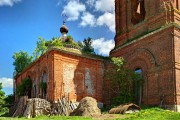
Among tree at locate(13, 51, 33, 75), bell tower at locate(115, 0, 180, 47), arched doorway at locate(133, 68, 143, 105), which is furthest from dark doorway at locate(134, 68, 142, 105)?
tree at locate(13, 51, 33, 75)

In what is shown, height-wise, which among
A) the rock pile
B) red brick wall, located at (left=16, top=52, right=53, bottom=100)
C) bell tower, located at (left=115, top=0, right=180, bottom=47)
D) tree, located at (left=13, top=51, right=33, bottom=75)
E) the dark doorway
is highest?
bell tower, located at (left=115, top=0, right=180, bottom=47)

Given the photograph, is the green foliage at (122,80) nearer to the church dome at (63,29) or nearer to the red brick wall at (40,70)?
the red brick wall at (40,70)

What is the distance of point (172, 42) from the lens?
18.8 meters

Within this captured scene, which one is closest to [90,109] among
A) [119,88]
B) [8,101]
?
[119,88]

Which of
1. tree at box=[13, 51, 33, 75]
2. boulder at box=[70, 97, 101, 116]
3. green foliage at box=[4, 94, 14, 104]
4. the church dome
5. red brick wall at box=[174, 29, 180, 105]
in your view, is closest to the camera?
boulder at box=[70, 97, 101, 116]

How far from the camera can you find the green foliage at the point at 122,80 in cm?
2080

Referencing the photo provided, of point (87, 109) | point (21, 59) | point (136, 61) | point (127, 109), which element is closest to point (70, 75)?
point (87, 109)

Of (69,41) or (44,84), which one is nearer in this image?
(44,84)

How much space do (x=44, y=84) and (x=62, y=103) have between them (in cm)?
352

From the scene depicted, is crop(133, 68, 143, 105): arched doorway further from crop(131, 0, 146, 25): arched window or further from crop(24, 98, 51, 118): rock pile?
crop(24, 98, 51, 118): rock pile

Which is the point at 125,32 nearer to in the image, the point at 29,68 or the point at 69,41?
the point at 69,41

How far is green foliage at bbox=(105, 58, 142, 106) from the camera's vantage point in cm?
2080

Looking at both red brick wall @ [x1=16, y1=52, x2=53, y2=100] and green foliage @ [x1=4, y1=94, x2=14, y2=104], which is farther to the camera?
green foliage @ [x1=4, y1=94, x2=14, y2=104]

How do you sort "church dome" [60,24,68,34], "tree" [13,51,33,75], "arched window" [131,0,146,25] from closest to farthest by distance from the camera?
"arched window" [131,0,146,25] < "church dome" [60,24,68,34] < "tree" [13,51,33,75]
